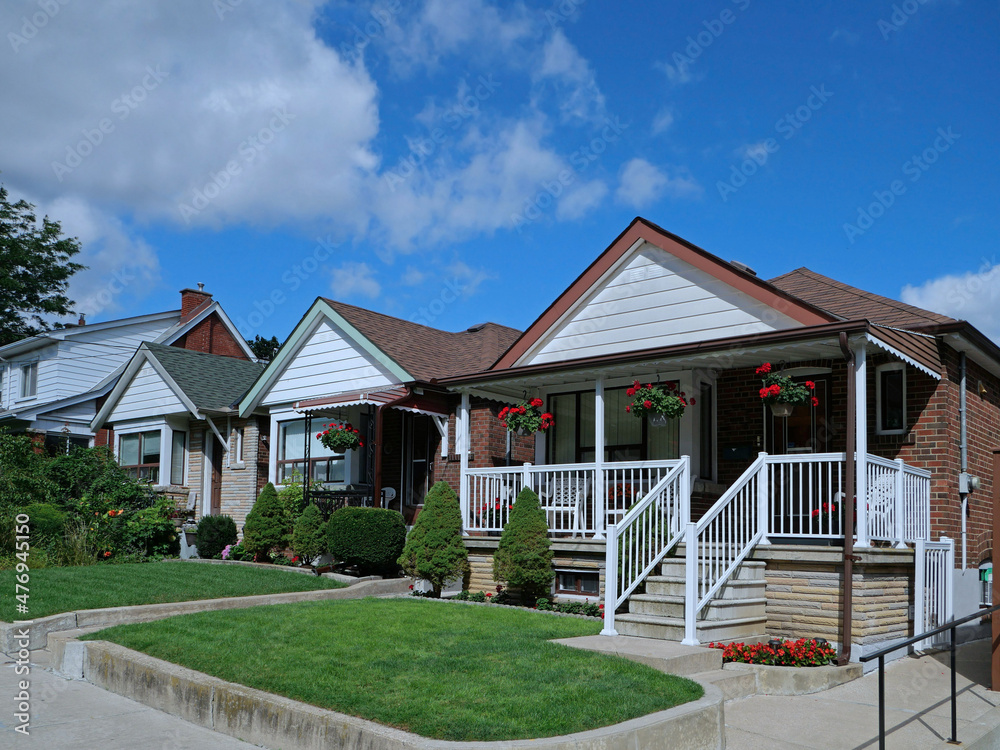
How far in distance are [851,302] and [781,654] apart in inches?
238

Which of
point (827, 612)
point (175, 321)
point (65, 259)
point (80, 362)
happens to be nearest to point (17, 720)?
point (827, 612)

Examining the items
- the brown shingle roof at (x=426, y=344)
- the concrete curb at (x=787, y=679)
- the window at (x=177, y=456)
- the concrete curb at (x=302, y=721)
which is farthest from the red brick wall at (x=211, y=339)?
the concrete curb at (x=787, y=679)

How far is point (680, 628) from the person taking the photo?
8.82 m

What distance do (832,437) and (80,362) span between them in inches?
1004

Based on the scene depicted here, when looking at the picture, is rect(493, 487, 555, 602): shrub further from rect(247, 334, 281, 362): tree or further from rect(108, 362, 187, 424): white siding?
rect(247, 334, 281, 362): tree

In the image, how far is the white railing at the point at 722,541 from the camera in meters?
8.75

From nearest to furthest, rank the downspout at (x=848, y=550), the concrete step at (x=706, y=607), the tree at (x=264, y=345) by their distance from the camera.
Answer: the downspout at (x=848, y=550)
the concrete step at (x=706, y=607)
the tree at (x=264, y=345)

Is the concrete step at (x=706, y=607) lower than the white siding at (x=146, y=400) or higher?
lower

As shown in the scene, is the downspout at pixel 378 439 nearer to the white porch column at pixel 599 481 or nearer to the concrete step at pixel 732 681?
the white porch column at pixel 599 481

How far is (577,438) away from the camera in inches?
568

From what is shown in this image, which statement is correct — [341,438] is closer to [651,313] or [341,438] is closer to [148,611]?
[148,611]

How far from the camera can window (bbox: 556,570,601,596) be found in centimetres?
1184

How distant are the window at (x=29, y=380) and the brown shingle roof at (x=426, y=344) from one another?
16.7 meters

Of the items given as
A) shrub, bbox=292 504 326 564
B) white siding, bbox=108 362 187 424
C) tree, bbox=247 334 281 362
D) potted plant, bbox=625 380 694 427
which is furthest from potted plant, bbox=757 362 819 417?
tree, bbox=247 334 281 362
